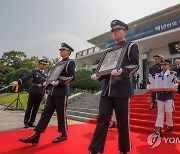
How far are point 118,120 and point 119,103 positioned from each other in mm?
234

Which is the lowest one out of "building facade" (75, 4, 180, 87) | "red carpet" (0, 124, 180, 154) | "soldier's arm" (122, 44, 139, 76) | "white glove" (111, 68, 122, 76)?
"red carpet" (0, 124, 180, 154)

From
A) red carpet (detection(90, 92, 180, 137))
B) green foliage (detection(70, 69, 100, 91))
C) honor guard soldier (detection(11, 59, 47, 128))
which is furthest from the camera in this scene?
green foliage (detection(70, 69, 100, 91))

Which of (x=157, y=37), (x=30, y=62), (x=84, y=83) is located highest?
(x=30, y=62)

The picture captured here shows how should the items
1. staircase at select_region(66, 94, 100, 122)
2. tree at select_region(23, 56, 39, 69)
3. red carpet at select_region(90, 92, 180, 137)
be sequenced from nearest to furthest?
1. red carpet at select_region(90, 92, 180, 137)
2. staircase at select_region(66, 94, 100, 122)
3. tree at select_region(23, 56, 39, 69)

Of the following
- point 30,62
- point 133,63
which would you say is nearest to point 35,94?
point 133,63

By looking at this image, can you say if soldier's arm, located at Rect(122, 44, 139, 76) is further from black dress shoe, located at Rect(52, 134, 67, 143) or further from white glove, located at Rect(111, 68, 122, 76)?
black dress shoe, located at Rect(52, 134, 67, 143)

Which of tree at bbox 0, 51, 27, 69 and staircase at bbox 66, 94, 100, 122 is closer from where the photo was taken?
staircase at bbox 66, 94, 100, 122

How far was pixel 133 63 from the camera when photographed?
9.92 ft

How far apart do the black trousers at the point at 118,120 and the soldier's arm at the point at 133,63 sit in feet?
1.30

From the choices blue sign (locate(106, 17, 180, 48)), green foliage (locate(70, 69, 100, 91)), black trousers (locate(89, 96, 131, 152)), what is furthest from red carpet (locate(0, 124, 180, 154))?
green foliage (locate(70, 69, 100, 91))

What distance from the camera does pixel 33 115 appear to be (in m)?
6.47

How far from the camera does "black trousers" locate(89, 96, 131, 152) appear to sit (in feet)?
9.67

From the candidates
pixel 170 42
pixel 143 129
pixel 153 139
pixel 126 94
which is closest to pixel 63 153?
pixel 126 94
